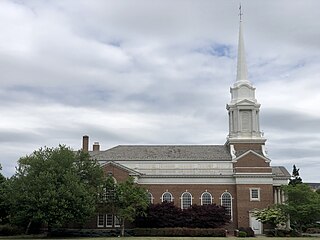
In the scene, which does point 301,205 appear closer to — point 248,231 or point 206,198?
point 248,231

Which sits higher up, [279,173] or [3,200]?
[279,173]

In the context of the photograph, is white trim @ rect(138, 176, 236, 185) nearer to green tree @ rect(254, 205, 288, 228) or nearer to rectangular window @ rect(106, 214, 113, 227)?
rectangular window @ rect(106, 214, 113, 227)

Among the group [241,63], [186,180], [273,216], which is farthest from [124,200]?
[241,63]

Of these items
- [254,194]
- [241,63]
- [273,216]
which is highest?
[241,63]

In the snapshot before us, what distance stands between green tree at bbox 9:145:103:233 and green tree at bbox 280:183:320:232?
24.1m

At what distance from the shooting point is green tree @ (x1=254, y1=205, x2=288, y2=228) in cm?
6302

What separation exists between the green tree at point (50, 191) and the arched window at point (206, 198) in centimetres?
1747

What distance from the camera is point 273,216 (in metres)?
63.5

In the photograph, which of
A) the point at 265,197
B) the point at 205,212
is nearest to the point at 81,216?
the point at 205,212

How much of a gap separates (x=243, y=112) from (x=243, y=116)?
0.61m

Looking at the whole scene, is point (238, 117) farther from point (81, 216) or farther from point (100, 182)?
point (81, 216)

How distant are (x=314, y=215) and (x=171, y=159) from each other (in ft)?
75.0

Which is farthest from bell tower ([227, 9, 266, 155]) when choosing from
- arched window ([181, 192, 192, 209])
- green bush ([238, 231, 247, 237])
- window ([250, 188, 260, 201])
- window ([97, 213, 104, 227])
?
window ([97, 213, 104, 227])

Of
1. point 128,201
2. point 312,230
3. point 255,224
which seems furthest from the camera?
point 312,230
